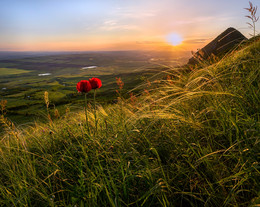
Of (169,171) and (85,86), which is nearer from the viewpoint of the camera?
(169,171)

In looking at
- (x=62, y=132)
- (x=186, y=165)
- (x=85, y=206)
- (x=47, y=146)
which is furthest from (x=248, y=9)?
(x=47, y=146)

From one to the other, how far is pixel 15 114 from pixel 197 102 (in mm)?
76195

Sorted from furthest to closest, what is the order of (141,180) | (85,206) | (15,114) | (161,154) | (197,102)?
1. (15,114)
2. (197,102)
3. (161,154)
4. (141,180)
5. (85,206)

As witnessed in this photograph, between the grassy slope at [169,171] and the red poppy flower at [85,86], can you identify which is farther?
the red poppy flower at [85,86]

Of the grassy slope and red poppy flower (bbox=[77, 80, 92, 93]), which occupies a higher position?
red poppy flower (bbox=[77, 80, 92, 93])

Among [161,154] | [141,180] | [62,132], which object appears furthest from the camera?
[62,132]

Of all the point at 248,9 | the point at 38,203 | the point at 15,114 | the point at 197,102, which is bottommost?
the point at 15,114

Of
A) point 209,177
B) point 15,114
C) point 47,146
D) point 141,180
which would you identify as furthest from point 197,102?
point 15,114

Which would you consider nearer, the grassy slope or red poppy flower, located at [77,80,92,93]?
the grassy slope

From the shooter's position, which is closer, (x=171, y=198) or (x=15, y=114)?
(x=171, y=198)

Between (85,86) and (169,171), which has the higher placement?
(85,86)

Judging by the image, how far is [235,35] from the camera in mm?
20312

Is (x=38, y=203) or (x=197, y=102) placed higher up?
(x=197, y=102)

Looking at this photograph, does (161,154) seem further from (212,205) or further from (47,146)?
(47,146)
